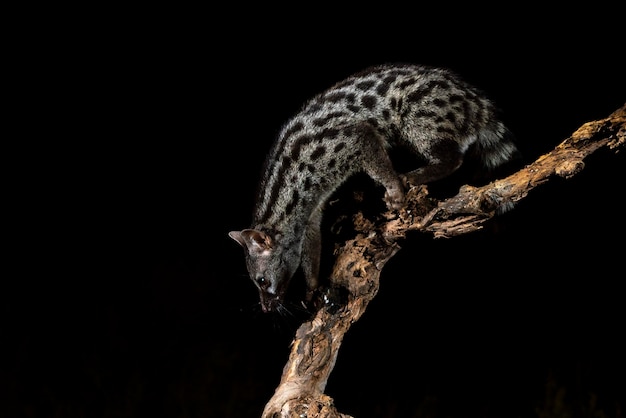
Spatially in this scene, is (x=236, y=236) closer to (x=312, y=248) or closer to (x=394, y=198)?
(x=312, y=248)

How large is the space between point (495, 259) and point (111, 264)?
142 inches

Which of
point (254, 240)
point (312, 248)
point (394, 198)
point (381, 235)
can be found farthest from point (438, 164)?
point (254, 240)

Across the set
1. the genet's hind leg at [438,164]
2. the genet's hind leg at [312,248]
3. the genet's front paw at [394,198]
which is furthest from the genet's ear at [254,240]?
the genet's hind leg at [438,164]

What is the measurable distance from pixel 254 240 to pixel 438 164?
121 centimetres

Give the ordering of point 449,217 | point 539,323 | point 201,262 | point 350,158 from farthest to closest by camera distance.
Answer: point 201,262, point 539,323, point 350,158, point 449,217

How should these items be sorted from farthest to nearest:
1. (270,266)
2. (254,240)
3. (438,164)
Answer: (270,266) < (254,240) < (438,164)

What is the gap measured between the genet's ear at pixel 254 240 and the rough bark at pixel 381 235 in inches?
24.4

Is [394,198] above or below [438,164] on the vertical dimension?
below

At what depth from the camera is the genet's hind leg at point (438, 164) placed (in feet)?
13.7

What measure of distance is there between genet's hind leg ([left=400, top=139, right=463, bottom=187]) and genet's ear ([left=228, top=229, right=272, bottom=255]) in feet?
3.07

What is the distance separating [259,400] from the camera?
638cm

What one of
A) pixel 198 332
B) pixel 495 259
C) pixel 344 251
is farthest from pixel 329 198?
pixel 198 332

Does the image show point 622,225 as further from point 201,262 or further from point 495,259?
point 201,262

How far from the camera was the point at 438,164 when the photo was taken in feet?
13.8
